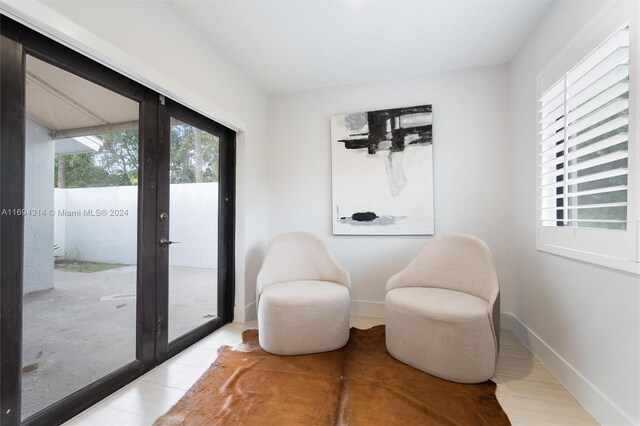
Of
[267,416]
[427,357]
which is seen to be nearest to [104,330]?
[267,416]

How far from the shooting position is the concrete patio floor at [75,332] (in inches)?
51.8

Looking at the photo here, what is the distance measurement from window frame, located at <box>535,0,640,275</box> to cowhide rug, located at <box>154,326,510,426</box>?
98 centimetres

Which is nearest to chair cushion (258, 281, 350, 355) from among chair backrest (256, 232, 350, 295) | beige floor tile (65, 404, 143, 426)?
→ chair backrest (256, 232, 350, 295)

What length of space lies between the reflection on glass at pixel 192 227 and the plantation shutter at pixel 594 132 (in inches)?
106

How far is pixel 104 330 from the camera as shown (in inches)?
65.4

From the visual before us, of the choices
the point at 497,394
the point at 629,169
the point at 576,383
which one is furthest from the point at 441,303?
the point at 629,169

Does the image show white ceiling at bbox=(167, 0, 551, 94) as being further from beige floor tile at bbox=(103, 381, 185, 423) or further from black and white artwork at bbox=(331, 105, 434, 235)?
beige floor tile at bbox=(103, 381, 185, 423)

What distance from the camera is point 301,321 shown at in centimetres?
201

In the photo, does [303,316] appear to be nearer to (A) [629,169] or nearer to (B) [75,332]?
(B) [75,332]

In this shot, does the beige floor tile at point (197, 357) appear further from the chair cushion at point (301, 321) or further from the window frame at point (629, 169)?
the window frame at point (629, 169)

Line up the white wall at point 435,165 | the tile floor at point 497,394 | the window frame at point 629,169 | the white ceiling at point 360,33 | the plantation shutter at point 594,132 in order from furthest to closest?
the white wall at point 435,165 < the white ceiling at point 360,33 < the tile floor at point 497,394 < the plantation shutter at point 594,132 < the window frame at point 629,169

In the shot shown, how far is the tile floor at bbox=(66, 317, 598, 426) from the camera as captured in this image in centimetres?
140

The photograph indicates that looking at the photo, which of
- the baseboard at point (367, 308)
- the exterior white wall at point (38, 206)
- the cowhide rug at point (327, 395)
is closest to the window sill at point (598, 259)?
the cowhide rug at point (327, 395)

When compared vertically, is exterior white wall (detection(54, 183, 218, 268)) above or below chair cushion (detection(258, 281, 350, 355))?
above
